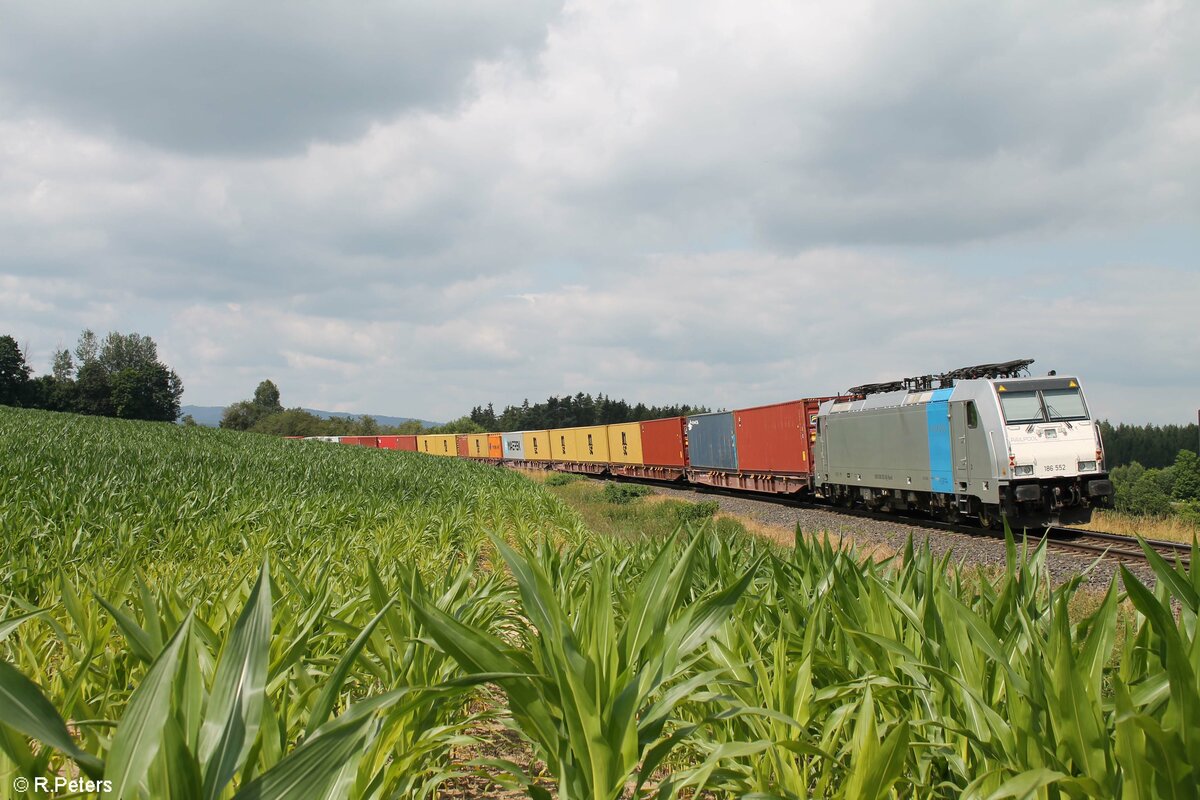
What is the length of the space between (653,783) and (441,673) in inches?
40.0

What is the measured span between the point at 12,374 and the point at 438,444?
197ft

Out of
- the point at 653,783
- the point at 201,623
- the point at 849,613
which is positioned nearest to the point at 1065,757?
the point at 849,613

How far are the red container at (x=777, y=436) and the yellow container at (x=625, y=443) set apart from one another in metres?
12.3

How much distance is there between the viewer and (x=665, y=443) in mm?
38781

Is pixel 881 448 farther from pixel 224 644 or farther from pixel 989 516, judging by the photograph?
pixel 224 644

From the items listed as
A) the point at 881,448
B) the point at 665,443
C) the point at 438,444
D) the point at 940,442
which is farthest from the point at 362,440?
the point at 940,442

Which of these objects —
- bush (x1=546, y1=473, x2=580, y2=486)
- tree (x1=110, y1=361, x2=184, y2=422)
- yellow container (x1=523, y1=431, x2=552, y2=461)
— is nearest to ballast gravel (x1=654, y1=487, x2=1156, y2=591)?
bush (x1=546, y1=473, x2=580, y2=486)

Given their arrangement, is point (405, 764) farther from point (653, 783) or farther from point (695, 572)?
point (695, 572)

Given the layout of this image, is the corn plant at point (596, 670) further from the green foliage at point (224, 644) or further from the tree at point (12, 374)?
the tree at point (12, 374)

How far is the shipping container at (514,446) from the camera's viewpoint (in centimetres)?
5903

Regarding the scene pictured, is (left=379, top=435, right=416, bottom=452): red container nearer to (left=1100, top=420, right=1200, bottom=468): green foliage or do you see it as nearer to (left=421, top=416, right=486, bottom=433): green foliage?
(left=421, top=416, right=486, bottom=433): green foliage

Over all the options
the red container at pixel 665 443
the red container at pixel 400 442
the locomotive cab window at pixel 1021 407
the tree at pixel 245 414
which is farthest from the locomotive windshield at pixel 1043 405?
the tree at pixel 245 414

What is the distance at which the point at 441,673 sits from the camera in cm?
322

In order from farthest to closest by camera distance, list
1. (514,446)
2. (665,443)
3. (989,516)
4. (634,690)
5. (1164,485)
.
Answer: (514,446) → (1164,485) → (665,443) → (989,516) → (634,690)
